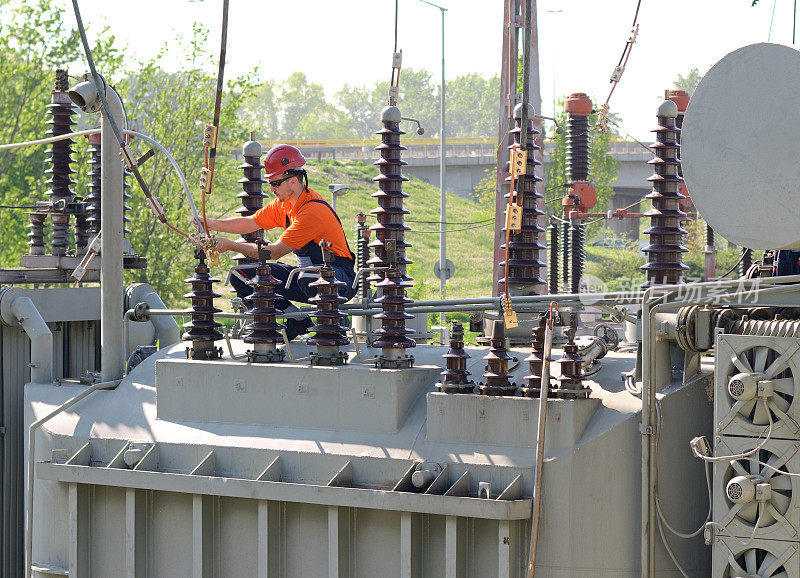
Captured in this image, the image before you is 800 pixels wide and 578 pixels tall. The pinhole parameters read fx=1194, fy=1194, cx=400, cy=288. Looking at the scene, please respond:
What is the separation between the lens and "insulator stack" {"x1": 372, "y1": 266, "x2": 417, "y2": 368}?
9.05 metres

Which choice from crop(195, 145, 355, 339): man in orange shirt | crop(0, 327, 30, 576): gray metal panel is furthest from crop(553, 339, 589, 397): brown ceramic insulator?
crop(0, 327, 30, 576): gray metal panel

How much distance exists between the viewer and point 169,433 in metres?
9.58

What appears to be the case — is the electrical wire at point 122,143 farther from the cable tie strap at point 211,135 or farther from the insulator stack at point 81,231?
the insulator stack at point 81,231

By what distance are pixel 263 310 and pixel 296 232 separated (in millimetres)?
949

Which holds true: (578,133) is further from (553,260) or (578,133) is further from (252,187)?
(252,187)

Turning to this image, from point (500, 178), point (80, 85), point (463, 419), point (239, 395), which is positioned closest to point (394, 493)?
point (463, 419)

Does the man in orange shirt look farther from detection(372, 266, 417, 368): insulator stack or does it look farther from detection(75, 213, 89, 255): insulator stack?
detection(75, 213, 89, 255): insulator stack

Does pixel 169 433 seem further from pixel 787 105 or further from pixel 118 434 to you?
pixel 787 105

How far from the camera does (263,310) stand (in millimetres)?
9742

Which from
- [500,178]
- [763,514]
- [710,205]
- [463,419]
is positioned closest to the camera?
[763,514]

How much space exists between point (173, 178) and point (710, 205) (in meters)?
31.2

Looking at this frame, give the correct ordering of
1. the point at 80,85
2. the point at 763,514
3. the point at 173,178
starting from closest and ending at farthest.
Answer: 1. the point at 763,514
2. the point at 80,85
3. the point at 173,178

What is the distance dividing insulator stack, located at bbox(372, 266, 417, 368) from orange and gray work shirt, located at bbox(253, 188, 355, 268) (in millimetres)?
1322

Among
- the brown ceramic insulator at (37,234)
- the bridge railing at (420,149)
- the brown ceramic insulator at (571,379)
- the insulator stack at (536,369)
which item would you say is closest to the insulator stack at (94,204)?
the brown ceramic insulator at (37,234)
